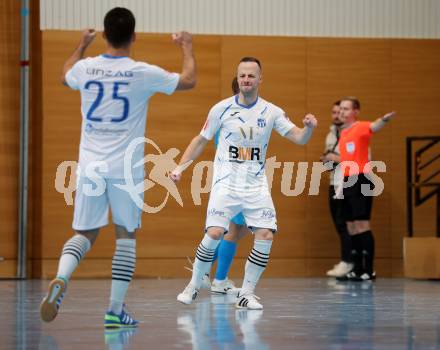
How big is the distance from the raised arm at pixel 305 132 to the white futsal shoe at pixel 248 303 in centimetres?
118

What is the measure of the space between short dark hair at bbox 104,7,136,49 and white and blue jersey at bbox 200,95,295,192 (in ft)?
6.05

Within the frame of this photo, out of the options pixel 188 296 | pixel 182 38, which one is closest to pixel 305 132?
pixel 188 296

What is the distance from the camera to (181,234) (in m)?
11.5

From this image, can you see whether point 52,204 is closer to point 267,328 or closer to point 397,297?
point 397,297

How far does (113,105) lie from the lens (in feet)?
18.5

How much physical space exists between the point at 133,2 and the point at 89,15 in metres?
0.54

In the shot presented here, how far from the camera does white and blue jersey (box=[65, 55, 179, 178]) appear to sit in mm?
5629

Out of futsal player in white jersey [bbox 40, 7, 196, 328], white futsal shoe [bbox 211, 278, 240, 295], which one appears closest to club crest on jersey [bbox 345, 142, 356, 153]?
white futsal shoe [bbox 211, 278, 240, 295]

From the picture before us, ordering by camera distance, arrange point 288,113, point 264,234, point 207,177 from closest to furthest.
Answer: point 264,234 → point 207,177 → point 288,113

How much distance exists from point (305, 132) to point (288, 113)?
474 centimetres

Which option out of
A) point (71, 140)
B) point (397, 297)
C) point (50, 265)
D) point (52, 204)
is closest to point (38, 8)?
point (71, 140)

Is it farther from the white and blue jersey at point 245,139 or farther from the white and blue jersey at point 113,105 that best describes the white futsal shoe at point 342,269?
the white and blue jersey at point 113,105

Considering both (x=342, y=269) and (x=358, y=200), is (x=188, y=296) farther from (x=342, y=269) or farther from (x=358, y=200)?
(x=342, y=269)

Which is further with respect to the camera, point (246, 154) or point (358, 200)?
point (358, 200)
